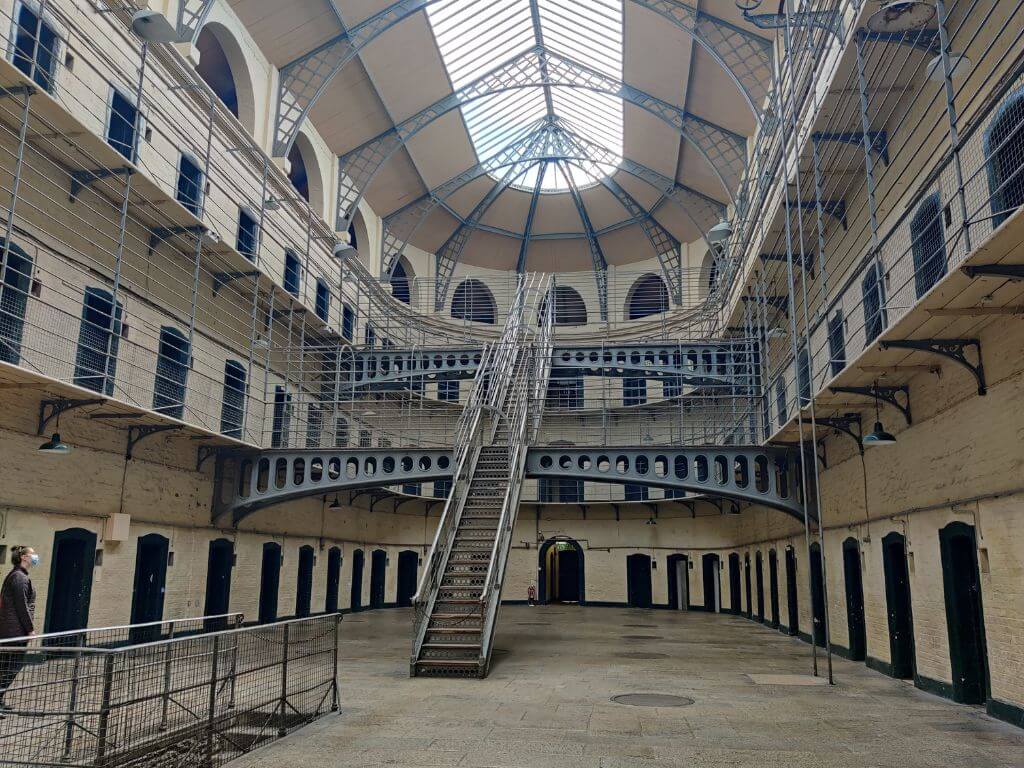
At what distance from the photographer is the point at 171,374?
12305mm

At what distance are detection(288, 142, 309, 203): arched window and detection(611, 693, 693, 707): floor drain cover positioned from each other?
13.6m

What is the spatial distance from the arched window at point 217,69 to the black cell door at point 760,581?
47.8 ft

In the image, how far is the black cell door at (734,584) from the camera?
20.9m

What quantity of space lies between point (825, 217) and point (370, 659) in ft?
30.4

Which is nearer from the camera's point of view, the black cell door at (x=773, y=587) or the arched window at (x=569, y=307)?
the black cell door at (x=773, y=587)

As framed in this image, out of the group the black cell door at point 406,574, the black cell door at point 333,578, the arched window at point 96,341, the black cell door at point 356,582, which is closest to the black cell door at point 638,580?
the black cell door at point 406,574

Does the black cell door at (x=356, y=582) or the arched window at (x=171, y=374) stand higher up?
the arched window at (x=171, y=374)

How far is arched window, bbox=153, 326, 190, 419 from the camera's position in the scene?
11.9 meters

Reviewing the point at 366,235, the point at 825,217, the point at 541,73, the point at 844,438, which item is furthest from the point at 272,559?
the point at 541,73

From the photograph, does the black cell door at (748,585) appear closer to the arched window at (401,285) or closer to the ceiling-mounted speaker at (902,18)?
the arched window at (401,285)

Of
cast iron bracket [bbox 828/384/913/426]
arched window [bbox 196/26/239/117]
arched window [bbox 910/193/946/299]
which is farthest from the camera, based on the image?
arched window [bbox 196/26/239/117]

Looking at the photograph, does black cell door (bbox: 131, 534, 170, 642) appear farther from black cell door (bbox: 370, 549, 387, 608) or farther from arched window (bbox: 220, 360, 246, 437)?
black cell door (bbox: 370, 549, 387, 608)

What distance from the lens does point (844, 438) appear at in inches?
446

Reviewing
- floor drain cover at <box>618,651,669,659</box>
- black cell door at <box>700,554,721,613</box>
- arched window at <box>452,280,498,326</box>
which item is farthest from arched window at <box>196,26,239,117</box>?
black cell door at <box>700,554,721,613</box>
